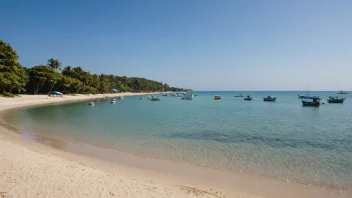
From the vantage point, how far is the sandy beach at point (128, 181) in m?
7.85

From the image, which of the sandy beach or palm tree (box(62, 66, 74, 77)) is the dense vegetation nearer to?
palm tree (box(62, 66, 74, 77))

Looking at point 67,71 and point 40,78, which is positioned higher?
point 67,71

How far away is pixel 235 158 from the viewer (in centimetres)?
1441

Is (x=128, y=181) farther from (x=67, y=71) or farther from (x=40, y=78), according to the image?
(x=67, y=71)

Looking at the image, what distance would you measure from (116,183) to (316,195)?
871cm

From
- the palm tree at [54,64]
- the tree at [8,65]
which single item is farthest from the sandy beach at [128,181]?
the palm tree at [54,64]

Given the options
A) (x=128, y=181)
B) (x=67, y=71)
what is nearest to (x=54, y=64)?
(x=67, y=71)

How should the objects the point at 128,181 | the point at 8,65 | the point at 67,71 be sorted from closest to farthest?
1. the point at 128,181
2. the point at 8,65
3. the point at 67,71

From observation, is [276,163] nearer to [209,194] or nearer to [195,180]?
[195,180]

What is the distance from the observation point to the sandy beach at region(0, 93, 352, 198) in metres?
7.85

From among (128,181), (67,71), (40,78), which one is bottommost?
(128,181)

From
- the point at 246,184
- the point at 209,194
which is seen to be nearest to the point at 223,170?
the point at 246,184

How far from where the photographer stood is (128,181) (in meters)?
9.35

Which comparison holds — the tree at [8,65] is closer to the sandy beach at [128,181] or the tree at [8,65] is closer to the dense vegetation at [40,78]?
the dense vegetation at [40,78]
